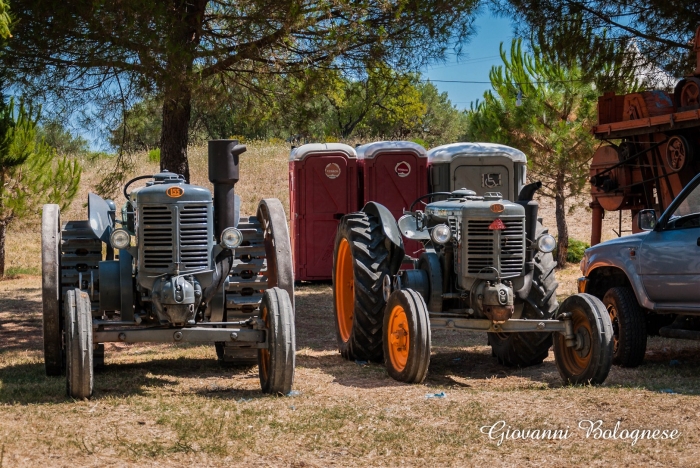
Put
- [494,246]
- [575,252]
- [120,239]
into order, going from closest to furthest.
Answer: [120,239], [494,246], [575,252]

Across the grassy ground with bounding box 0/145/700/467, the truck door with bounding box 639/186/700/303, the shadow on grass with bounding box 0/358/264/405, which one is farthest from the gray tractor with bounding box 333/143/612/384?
the shadow on grass with bounding box 0/358/264/405

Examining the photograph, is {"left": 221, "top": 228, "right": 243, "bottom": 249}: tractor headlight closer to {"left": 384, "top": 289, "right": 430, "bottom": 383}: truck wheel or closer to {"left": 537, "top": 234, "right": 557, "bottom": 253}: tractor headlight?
{"left": 384, "top": 289, "right": 430, "bottom": 383}: truck wheel

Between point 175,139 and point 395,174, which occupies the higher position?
point 175,139

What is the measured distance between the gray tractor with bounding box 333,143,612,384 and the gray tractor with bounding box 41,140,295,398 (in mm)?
964

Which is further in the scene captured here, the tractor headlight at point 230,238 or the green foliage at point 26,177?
the green foliage at point 26,177

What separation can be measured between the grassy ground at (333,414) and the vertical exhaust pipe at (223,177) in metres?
1.26

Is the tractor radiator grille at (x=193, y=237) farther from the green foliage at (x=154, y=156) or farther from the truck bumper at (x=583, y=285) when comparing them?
the green foliage at (x=154, y=156)

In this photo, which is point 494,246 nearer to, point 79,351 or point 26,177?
point 79,351

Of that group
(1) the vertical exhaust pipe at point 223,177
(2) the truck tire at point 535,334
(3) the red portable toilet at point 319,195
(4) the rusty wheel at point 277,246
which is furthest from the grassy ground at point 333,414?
(3) the red portable toilet at point 319,195

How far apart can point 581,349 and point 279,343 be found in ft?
7.71

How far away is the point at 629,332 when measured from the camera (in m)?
8.37

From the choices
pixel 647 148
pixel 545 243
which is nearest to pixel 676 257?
pixel 545 243

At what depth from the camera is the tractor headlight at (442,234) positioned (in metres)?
7.60

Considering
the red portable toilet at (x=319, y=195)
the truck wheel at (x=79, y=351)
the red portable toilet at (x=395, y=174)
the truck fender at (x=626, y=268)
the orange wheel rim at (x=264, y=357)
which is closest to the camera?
the truck wheel at (x=79, y=351)
